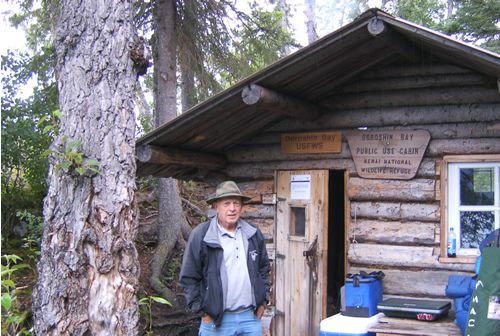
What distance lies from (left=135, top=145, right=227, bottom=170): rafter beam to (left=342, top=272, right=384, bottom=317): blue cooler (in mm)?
2307

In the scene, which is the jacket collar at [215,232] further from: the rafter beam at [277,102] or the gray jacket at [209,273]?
the rafter beam at [277,102]

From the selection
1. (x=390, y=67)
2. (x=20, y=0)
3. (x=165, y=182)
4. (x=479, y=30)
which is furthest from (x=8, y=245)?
(x=479, y=30)

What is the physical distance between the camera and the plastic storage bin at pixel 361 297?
21.8 feet

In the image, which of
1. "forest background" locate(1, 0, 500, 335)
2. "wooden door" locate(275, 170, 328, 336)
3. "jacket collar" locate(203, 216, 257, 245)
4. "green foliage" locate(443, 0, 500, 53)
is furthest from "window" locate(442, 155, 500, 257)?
"green foliage" locate(443, 0, 500, 53)

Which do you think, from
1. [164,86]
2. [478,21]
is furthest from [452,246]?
[478,21]

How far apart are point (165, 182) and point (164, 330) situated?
280cm

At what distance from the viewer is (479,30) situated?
48.4 ft

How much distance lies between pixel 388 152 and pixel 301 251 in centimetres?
163

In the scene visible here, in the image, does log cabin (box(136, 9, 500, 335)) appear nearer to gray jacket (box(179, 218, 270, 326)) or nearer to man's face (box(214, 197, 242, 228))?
man's face (box(214, 197, 242, 228))

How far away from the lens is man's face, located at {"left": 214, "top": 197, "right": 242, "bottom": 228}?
5109 millimetres

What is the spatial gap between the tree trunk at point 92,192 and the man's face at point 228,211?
1.12 metres

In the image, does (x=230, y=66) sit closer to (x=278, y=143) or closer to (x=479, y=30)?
(x=278, y=143)

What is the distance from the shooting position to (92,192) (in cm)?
403

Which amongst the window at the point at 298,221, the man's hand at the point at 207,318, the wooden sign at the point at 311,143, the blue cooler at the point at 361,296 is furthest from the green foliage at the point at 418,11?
the man's hand at the point at 207,318
